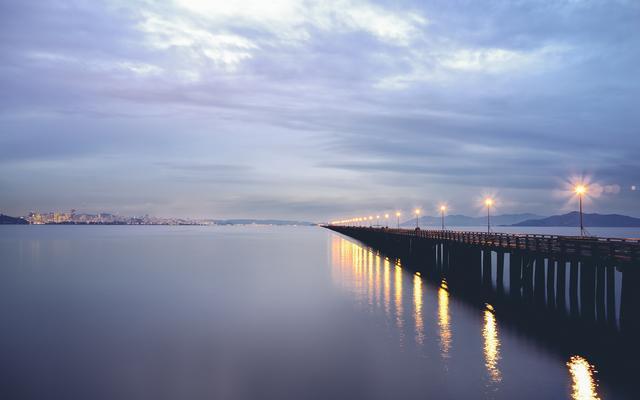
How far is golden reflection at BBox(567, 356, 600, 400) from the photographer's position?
18.8 meters

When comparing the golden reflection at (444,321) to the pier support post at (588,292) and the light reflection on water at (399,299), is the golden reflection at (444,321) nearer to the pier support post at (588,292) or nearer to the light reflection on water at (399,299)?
the light reflection on water at (399,299)

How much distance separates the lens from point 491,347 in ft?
83.8

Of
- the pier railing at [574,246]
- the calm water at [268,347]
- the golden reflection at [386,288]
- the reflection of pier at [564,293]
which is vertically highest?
the pier railing at [574,246]

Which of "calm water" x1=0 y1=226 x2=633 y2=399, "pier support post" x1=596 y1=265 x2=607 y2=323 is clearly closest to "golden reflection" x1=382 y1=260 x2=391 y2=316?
"calm water" x1=0 y1=226 x2=633 y2=399

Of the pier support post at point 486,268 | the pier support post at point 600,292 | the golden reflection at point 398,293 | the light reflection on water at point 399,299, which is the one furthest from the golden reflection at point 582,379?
the pier support post at point 486,268

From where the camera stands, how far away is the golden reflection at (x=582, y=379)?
18.8 m

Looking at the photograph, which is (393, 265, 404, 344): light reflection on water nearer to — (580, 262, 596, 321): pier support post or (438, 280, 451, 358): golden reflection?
(438, 280, 451, 358): golden reflection

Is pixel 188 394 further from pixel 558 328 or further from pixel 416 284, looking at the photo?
pixel 416 284

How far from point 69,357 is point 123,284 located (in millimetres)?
28486

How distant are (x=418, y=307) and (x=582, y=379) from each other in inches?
692

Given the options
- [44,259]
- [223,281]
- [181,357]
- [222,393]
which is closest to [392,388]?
[222,393]

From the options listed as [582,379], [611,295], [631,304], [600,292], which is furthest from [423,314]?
[582,379]

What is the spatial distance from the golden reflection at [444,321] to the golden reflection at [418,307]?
1.10m

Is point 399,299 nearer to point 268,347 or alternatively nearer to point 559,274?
point 559,274
